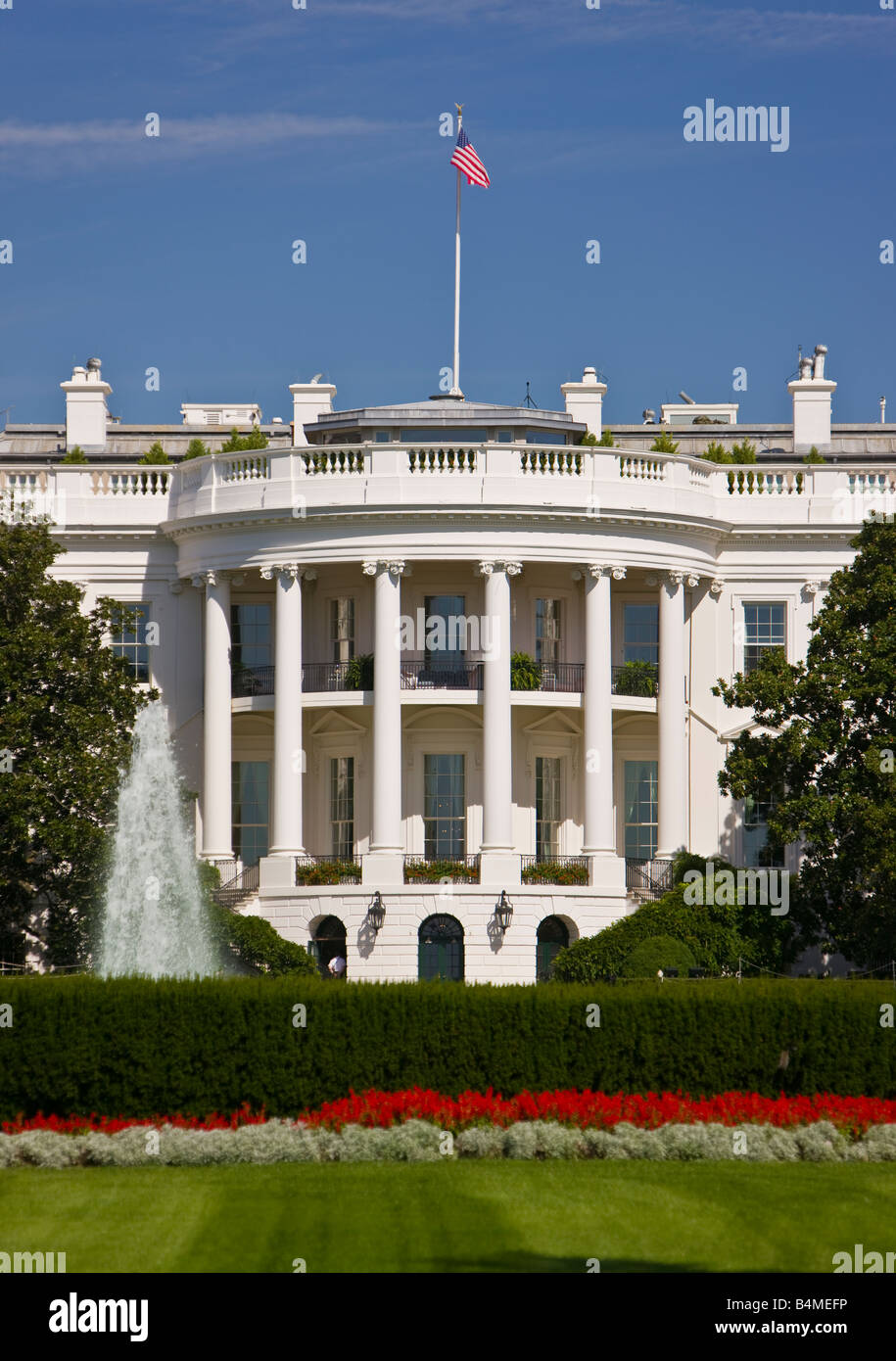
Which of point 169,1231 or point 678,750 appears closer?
point 169,1231

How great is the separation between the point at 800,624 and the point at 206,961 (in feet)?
60.2

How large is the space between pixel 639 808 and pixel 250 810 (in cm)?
965

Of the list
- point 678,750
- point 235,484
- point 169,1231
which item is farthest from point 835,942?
point 169,1231

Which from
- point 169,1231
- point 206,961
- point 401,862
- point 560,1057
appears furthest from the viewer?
point 401,862

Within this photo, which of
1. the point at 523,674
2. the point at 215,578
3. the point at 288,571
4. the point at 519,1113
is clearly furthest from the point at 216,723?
the point at 519,1113

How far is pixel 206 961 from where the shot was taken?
159 feet

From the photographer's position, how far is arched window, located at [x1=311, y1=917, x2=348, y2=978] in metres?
53.0

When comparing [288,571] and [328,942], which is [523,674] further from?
[328,942]

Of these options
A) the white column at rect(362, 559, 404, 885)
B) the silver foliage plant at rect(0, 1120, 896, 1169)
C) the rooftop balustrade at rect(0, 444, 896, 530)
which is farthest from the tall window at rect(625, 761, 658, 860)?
the silver foliage plant at rect(0, 1120, 896, 1169)

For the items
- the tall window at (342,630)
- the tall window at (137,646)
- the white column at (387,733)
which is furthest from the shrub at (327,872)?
the tall window at (137,646)

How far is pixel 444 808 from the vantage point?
183 feet

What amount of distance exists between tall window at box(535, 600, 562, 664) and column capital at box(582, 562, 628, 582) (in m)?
2.42
